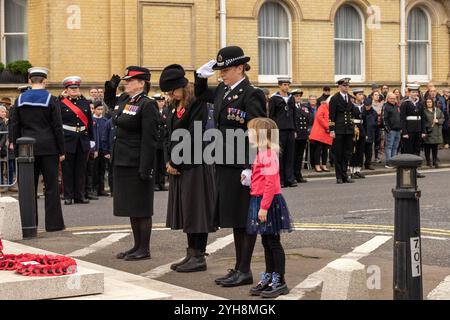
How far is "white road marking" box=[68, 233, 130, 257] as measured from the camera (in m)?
12.1

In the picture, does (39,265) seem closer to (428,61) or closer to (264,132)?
(264,132)

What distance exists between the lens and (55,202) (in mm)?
14109

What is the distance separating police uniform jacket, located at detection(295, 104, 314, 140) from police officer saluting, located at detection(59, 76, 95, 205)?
615cm

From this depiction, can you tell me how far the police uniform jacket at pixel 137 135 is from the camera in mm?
11539

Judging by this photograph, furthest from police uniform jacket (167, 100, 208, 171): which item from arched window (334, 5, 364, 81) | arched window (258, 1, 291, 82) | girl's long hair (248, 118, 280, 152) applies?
arched window (334, 5, 364, 81)

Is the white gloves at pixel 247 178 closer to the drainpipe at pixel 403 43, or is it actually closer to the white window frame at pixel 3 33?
the white window frame at pixel 3 33

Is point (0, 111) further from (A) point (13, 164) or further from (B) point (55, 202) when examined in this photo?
(B) point (55, 202)

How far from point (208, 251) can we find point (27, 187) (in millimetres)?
2884

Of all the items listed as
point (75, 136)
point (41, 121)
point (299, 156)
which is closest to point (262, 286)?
point (41, 121)

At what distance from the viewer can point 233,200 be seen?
988 centimetres

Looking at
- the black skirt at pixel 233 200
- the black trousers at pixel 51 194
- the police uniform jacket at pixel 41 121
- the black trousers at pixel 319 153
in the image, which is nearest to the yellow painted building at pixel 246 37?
the black trousers at pixel 319 153

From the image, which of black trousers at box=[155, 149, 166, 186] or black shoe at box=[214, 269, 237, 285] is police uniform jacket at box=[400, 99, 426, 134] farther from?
black shoe at box=[214, 269, 237, 285]
